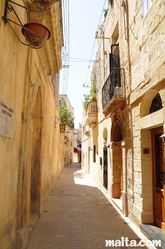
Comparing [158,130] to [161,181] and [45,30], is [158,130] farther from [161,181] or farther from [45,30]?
[45,30]

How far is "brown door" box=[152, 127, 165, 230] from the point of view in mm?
4415

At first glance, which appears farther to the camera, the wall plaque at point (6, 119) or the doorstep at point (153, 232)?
the doorstep at point (153, 232)

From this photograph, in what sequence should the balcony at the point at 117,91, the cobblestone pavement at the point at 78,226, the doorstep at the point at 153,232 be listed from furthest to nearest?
1. the balcony at the point at 117,91
2. the cobblestone pavement at the point at 78,226
3. the doorstep at the point at 153,232

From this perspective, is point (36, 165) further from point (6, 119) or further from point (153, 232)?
point (153, 232)

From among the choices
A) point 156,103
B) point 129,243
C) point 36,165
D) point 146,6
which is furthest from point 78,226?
point 146,6

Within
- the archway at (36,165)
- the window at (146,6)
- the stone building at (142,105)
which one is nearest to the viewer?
the stone building at (142,105)

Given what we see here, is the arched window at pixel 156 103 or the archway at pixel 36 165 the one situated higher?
the arched window at pixel 156 103

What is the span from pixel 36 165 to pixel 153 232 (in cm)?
363

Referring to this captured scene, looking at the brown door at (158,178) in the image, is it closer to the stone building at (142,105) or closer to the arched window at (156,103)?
the stone building at (142,105)

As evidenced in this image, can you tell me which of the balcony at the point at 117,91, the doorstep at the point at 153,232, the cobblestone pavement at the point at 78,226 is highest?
the balcony at the point at 117,91

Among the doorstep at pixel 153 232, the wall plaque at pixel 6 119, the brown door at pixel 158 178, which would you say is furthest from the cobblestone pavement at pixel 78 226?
the wall plaque at pixel 6 119

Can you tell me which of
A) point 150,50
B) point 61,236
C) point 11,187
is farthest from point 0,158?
point 150,50

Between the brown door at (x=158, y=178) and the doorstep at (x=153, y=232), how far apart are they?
0.44 feet

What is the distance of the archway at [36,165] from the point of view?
18.9ft
